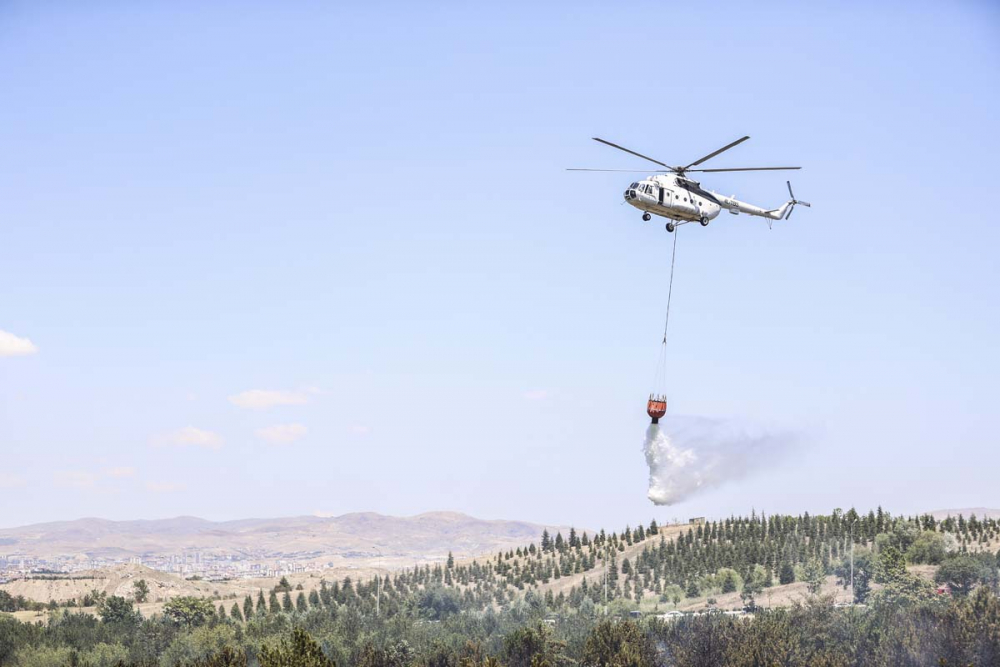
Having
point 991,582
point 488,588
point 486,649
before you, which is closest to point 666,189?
point 486,649

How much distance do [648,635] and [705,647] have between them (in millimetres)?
10264

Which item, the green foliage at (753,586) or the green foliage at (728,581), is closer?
the green foliage at (753,586)

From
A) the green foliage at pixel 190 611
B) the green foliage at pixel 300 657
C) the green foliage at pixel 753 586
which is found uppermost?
the green foliage at pixel 753 586

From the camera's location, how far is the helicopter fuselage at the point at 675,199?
75375 mm

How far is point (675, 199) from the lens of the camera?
76.4 m

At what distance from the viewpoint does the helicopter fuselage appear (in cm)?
7538

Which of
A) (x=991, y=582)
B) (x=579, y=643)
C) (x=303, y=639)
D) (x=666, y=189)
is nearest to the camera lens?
(x=666, y=189)

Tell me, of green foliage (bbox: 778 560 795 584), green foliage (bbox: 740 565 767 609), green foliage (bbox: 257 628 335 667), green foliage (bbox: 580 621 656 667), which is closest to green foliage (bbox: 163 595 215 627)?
green foliage (bbox: 580 621 656 667)

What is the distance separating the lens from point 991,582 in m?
153

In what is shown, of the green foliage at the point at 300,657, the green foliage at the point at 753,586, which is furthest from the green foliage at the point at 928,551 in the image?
the green foliage at the point at 300,657

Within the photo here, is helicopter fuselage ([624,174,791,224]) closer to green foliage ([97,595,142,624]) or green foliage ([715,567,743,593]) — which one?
green foliage ([715,567,743,593])

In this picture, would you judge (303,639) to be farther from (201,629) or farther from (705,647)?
(201,629)

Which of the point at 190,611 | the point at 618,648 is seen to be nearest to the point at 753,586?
the point at 618,648

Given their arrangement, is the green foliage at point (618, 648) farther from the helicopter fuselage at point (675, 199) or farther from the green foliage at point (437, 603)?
the green foliage at point (437, 603)
